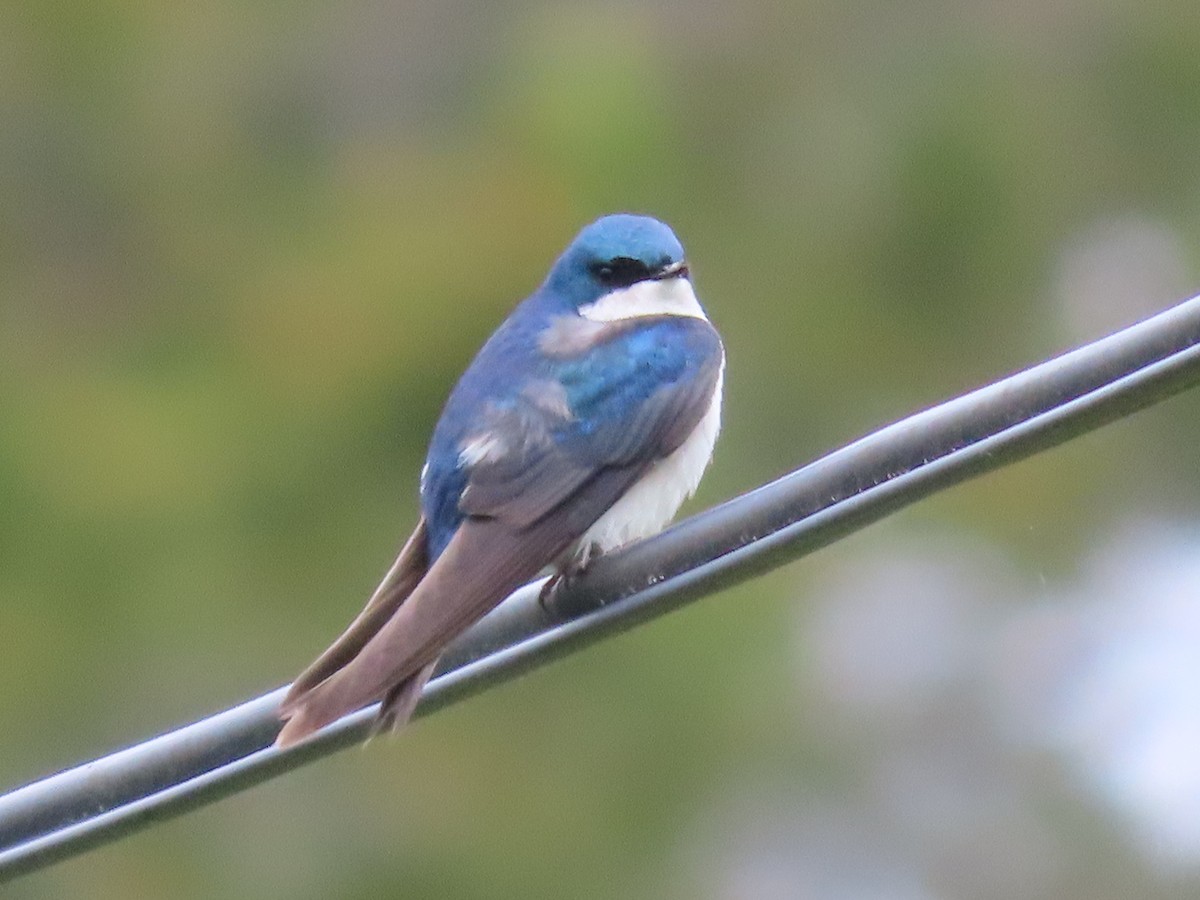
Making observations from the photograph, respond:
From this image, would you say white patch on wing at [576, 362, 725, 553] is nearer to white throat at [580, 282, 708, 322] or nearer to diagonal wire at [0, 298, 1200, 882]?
white throat at [580, 282, 708, 322]

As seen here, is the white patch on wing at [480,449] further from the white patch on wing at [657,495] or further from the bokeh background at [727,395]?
the bokeh background at [727,395]

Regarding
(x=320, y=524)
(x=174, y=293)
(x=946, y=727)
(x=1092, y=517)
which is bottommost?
(x=946, y=727)

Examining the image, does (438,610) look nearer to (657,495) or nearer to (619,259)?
(657,495)

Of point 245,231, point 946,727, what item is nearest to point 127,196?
point 245,231

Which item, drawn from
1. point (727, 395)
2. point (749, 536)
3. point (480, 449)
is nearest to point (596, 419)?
point (480, 449)

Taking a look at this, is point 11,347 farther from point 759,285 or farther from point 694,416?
point 694,416

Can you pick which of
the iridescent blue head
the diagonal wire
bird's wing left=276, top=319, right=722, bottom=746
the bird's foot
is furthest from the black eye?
the diagonal wire
